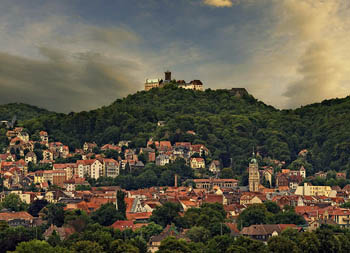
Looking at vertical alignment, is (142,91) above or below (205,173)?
above

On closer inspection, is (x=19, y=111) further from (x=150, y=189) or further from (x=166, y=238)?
(x=166, y=238)

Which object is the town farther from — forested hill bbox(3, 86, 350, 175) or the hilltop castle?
the hilltop castle

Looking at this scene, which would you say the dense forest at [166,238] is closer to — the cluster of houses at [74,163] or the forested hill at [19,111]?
the cluster of houses at [74,163]

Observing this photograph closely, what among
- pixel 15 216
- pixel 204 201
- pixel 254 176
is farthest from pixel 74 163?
pixel 15 216

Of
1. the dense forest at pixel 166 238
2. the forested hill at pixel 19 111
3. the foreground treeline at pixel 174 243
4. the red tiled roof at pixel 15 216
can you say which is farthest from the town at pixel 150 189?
the forested hill at pixel 19 111

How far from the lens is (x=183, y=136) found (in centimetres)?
12900

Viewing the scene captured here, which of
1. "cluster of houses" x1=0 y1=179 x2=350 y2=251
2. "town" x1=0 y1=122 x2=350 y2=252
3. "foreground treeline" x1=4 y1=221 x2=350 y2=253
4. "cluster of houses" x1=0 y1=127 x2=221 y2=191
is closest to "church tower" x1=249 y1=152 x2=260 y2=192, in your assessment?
"town" x1=0 y1=122 x2=350 y2=252

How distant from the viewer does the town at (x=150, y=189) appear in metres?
77.7

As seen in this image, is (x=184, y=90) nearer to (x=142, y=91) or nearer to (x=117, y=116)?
(x=142, y=91)

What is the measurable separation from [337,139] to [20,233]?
75.1 m

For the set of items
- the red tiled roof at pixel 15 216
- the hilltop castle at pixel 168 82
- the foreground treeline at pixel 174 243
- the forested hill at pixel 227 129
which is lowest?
the foreground treeline at pixel 174 243

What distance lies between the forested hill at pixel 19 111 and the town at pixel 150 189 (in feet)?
106

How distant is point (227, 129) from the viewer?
5285 inches

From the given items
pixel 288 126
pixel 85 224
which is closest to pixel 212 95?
pixel 288 126
